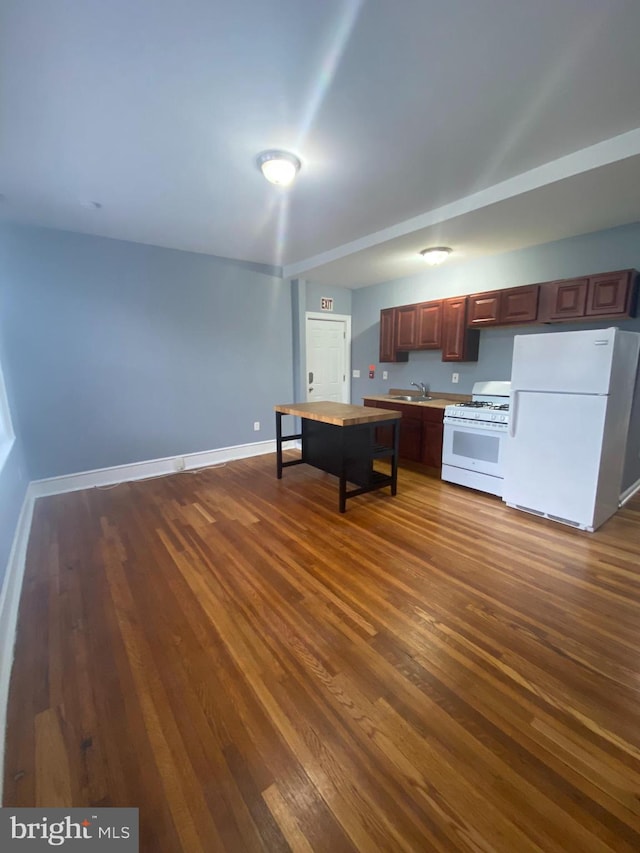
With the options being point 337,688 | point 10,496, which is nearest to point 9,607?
point 10,496

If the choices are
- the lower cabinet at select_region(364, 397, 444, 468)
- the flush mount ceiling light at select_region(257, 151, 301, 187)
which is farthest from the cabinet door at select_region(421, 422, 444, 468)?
the flush mount ceiling light at select_region(257, 151, 301, 187)

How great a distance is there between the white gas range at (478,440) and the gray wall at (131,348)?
2.63 m

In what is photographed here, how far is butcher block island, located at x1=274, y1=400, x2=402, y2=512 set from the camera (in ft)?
10.1

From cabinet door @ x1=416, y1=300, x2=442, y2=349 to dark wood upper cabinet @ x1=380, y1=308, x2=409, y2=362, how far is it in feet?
1.39

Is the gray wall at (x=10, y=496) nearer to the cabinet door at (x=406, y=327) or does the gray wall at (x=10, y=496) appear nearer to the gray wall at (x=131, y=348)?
the gray wall at (x=131, y=348)

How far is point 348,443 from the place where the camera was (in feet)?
11.4

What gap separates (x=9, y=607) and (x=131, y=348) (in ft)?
9.09

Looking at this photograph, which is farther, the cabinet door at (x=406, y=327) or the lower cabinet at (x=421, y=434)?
the cabinet door at (x=406, y=327)

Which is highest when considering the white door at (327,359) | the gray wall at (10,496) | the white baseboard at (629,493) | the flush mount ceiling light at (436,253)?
the flush mount ceiling light at (436,253)

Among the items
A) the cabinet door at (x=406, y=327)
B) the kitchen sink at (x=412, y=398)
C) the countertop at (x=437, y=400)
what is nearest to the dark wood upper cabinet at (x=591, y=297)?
the countertop at (x=437, y=400)

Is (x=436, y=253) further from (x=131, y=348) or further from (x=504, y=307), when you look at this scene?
(x=131, y=348)

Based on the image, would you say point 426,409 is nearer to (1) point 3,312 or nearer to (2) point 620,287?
(2) point 620,287

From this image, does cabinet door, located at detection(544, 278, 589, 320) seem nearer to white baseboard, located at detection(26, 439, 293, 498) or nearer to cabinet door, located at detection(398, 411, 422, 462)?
cabinet door, located at detection(398, 411, 422, 462)

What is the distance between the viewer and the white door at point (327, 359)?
215 inches
